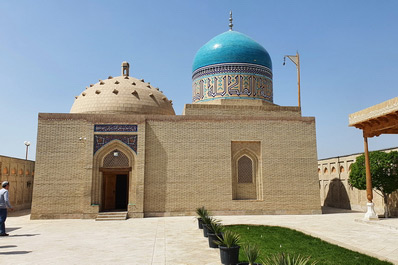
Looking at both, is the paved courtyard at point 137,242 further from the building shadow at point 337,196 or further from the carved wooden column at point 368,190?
the building shadow at point 337,196

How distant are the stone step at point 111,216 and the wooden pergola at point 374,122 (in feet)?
27.1

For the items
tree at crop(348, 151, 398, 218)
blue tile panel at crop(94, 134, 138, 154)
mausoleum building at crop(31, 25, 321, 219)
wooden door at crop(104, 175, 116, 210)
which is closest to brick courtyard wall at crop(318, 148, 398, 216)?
tree at crop(348, 151, 398, 218)

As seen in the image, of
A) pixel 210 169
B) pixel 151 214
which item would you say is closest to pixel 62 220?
pixel 151 214

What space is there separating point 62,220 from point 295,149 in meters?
9.36

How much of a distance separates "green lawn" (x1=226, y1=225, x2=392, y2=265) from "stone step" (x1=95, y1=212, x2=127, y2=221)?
4691 millimetres

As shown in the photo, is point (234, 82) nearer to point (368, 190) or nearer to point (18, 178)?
point (368, 190)

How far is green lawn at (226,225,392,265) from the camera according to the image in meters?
5.75

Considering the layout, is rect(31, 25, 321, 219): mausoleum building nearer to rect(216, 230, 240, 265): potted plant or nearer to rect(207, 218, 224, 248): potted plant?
rect(207, 218, 224, 248): potted plant

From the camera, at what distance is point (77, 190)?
12734 mm

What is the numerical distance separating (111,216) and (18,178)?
22.7 feet

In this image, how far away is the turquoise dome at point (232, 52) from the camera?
1653cm

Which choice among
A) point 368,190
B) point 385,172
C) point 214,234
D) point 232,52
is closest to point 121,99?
point 232,52

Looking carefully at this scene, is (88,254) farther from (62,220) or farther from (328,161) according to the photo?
(328,161)

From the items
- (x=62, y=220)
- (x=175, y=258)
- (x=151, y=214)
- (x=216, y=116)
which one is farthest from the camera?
(x=216, y=116)
